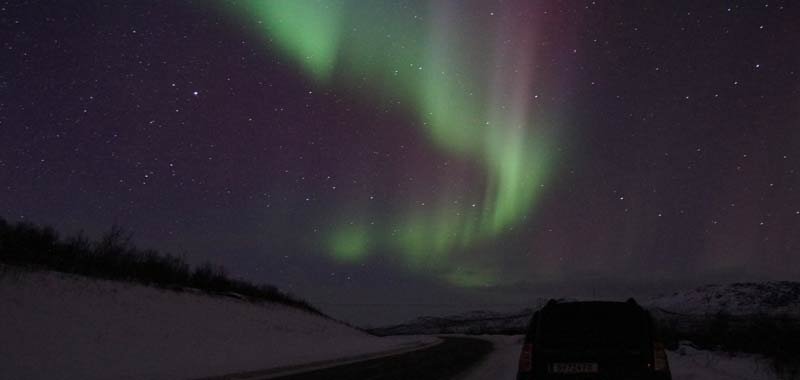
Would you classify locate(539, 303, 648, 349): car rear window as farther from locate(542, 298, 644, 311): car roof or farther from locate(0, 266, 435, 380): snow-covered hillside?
Answer: locate(0, 266, 435, 380): snow-covered hillside

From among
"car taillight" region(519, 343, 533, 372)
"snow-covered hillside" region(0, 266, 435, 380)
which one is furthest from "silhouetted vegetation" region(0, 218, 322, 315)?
"car taillight" region(519, 343, 533, 372)

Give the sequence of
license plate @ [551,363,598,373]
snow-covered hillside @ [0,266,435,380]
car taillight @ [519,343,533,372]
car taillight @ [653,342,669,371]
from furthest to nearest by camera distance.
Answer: snow-covered hillside @ [0,266,435,380], car taillight @ [519,343,533,372], license plate @ [551,363,598,373], car taillight @ [653,342,669,371]

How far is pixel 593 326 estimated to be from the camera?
7.70 meters

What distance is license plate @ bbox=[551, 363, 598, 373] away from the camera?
7.37m

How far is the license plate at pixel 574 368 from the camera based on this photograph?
737 cm

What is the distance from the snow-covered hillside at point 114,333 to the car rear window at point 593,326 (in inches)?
323

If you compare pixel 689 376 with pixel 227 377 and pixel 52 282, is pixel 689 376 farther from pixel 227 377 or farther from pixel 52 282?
pixel 52 282

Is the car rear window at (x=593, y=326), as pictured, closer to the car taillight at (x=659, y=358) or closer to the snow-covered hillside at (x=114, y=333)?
the car taillight at (x=659, y=358)

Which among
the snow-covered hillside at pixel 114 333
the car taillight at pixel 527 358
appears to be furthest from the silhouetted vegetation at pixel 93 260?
the car taillight at pixel 527 358

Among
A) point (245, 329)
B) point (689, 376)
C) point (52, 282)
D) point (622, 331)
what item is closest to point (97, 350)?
point (52, 282)

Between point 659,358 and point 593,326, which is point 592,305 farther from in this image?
point 659,358

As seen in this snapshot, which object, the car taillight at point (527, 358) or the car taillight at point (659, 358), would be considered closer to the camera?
the car taillight at point (659, 358)

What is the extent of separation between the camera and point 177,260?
2666cm

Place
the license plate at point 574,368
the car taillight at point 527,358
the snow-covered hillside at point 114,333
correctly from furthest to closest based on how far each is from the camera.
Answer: the snow-covered hillside at point 114,333
the car taillight at point 527,358
the license plate at point 574,368
